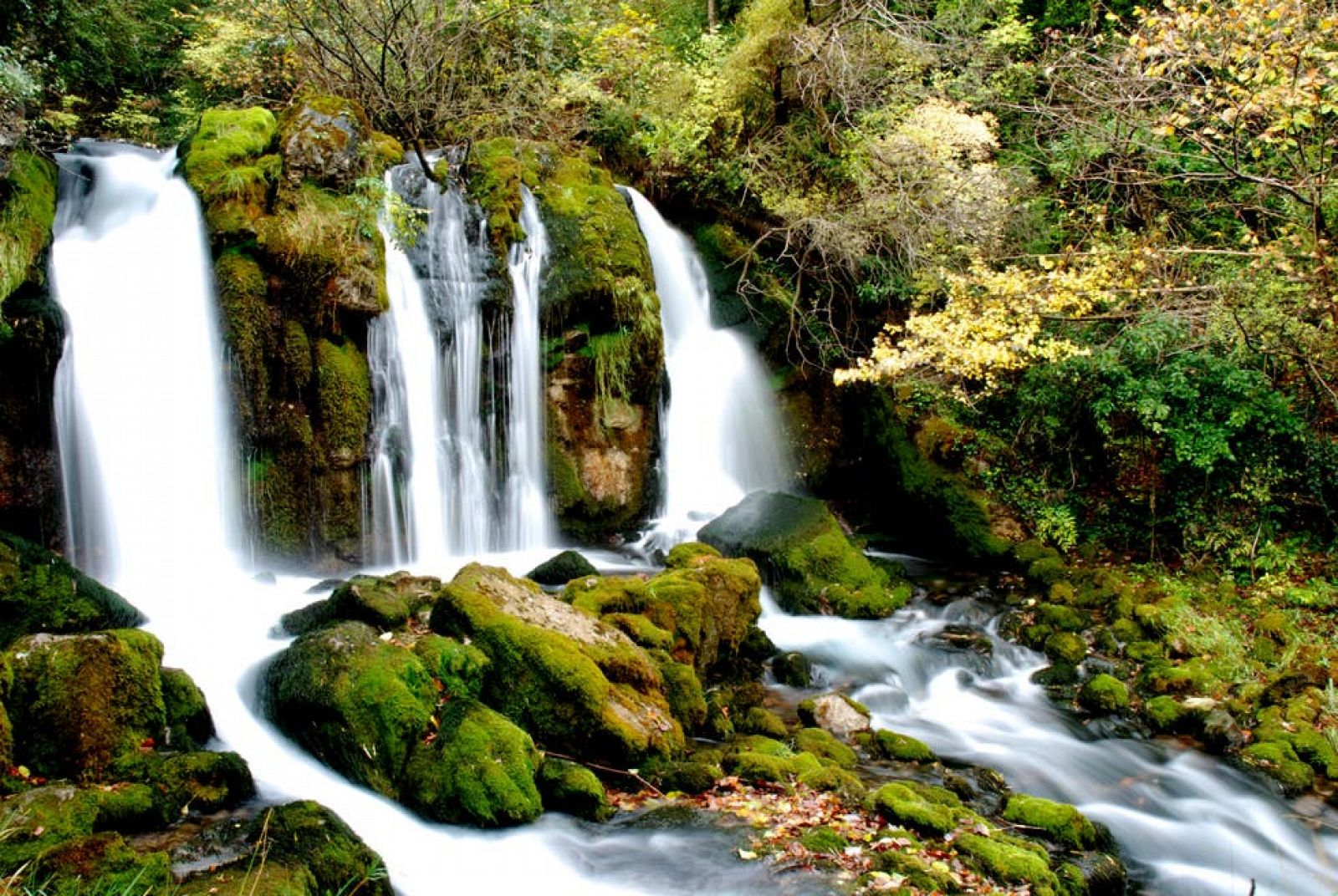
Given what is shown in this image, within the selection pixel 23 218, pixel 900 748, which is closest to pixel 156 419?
pixel 23 218

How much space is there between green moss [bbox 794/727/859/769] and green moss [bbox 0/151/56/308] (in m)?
7.72

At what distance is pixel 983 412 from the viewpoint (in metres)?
12.6

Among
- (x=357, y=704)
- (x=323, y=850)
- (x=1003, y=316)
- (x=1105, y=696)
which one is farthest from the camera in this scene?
(x=1003, y=316)

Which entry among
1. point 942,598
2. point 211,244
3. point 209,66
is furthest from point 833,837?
point 209,66

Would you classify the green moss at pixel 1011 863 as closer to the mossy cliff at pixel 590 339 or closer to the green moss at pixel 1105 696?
the green moss at pixel 1105 696

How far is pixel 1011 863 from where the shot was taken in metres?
4.49

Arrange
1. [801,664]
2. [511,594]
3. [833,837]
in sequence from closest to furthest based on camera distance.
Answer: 1. [833,837]
2. [511,594]
3. [801,664]

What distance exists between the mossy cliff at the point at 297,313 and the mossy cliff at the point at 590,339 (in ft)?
6.66

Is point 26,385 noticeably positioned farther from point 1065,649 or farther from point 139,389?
point 1065,649

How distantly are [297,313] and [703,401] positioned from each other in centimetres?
599

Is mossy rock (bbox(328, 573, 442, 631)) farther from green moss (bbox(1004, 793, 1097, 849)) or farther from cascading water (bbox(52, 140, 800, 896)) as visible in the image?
green moss (bbox(1004, 793, 1097, 849))

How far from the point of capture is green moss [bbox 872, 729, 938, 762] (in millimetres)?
6355

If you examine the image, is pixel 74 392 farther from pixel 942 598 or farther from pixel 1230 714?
pixel 1230 714

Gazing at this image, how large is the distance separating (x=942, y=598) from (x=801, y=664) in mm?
3104
